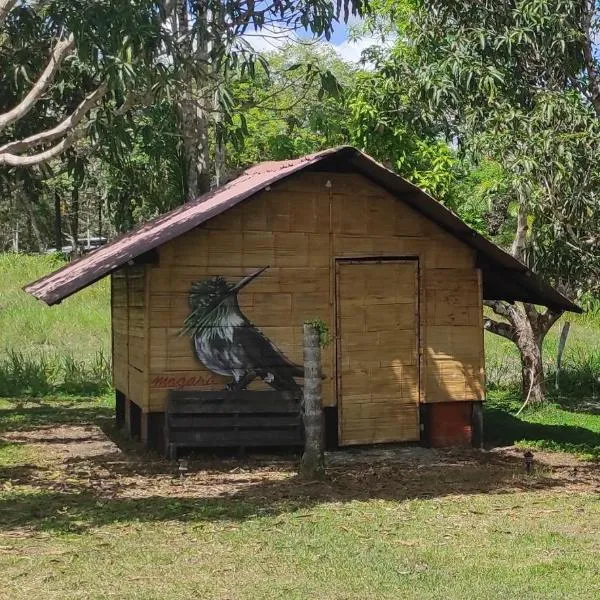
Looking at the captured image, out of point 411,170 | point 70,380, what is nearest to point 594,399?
point 411,170

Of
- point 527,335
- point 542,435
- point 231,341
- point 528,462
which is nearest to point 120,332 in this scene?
point 231,341

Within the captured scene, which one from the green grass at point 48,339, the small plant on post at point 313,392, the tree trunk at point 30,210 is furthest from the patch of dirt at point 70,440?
the green grass at point 48,339

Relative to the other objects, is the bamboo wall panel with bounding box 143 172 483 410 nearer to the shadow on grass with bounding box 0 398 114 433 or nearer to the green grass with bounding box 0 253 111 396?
the shadow on grass with bounding box 0 398 114 433

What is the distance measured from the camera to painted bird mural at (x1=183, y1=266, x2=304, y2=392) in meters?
11.0

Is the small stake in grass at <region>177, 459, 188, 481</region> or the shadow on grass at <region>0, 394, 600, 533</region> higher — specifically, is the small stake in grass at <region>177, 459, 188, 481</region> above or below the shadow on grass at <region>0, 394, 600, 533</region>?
above

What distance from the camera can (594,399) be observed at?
56.3 ft

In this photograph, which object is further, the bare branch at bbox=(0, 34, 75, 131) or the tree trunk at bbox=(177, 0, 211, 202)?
the tree trunk at bbox=(177, 0, 211, 202)

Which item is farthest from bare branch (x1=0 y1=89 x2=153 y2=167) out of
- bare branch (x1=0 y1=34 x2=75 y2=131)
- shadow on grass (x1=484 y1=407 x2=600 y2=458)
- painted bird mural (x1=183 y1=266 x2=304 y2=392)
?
shadow on grass (x1=484 y1=407 x2=600 y2=458)

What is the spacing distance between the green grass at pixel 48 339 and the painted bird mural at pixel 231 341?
794 centimetres

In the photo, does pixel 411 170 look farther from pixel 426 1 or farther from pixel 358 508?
pixel 358 508

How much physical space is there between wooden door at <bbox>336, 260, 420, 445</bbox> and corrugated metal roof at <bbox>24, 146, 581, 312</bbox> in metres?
0.89

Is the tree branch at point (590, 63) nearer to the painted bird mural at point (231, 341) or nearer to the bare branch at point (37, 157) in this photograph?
the painted bird mural at point (231, 341)

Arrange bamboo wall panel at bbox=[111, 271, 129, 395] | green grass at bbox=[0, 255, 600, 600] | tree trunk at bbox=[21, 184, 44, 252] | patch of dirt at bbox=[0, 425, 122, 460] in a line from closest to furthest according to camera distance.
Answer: green grass at bbox=[0, 255, 600, 600] < patch of dirt at bbox=[0, 425, 122, 460] < bamboo wall panel at bbox=[111, 271, 129, 395] < tree trunk at bbox=[21, 184, 44, 252]

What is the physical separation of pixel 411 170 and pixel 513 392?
4.92 m
